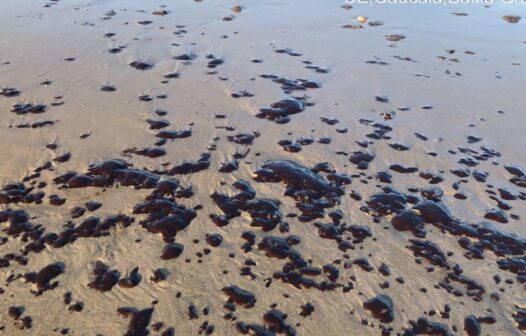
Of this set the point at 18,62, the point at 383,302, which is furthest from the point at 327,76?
the point at 18,62

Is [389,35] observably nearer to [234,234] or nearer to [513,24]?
[513,24]

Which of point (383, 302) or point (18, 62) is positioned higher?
point (18, 62)

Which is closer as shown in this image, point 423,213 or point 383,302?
point 383,302

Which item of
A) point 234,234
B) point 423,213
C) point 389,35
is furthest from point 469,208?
point 389,35

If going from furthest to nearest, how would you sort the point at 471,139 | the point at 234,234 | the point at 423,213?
the point at 471,139 → the point at 423,213 → the point at 234,234

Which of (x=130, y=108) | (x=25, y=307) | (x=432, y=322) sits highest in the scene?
(x=130, y=108)

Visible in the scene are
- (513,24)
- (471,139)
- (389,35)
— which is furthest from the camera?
(513,24)
